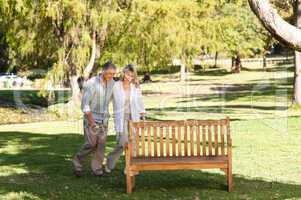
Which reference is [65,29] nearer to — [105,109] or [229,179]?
[105,109]

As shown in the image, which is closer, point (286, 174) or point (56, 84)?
point (286, 174)

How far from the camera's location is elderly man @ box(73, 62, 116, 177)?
416 inches

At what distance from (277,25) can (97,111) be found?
17.4ft

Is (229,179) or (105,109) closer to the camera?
(229,179)

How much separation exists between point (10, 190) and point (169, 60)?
19.6 m

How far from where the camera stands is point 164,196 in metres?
9.09

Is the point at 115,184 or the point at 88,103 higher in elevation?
the point at 88,103

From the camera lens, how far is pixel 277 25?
5898 millimetres

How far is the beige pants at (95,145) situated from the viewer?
10.7 m

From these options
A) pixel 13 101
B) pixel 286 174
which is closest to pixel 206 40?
pixel 13 101

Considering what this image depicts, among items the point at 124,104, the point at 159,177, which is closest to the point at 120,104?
the point at 124,104

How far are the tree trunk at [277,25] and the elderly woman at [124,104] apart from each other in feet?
16.6

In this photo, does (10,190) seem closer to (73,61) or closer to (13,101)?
(73,61)

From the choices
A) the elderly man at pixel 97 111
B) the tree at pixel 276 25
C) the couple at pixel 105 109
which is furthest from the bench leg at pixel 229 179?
the tree at pixel 276 25
